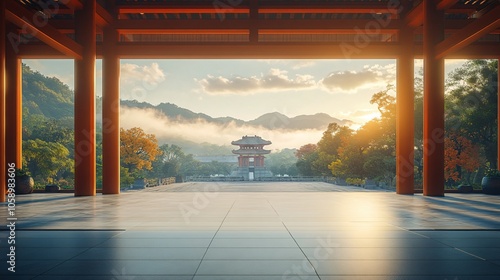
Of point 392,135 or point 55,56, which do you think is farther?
point 392,135

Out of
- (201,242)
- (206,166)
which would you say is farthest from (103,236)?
(206,166)

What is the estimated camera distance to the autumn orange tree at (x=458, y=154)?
93.6ft

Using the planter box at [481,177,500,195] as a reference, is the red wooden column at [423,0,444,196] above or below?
above

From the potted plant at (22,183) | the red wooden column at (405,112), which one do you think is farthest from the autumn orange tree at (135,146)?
the red wooden column at (405,112)

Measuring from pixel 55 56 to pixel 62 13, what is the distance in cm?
235

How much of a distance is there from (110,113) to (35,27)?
4.40 meters

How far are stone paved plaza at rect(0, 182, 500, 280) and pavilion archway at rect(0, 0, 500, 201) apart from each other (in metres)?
6.54

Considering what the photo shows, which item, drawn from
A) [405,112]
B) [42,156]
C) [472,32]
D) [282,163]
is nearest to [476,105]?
[405,112]

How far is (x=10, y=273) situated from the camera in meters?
4.38

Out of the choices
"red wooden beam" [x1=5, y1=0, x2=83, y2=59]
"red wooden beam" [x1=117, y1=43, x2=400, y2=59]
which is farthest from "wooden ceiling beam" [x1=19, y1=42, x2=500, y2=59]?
"red wooden beam" [x1=5, y1=0, x2=83, y2=59]

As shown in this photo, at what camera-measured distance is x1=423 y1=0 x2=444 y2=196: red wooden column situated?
14.8m

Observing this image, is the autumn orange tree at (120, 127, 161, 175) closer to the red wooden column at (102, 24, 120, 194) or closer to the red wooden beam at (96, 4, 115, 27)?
the red wooden column at (102, 24, 120, 194)

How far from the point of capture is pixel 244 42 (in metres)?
16.8

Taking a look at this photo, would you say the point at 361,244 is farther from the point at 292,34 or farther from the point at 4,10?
the point at 292,34
